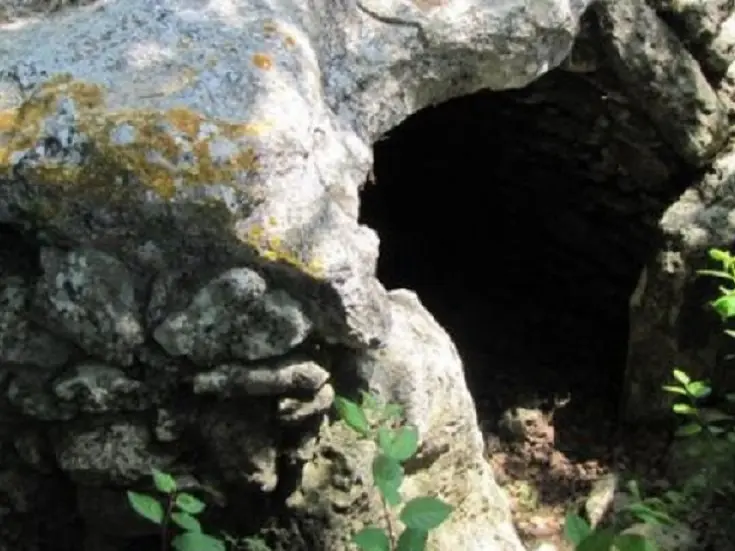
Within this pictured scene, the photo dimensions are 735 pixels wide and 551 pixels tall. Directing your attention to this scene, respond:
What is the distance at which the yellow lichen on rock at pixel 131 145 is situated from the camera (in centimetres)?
191

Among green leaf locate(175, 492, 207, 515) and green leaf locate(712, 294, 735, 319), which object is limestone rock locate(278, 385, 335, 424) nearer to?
green leaf locate(175, 492, 207, 515)

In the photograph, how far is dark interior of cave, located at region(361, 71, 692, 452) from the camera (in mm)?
3688

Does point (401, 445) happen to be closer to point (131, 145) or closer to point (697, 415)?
point (131, 145)

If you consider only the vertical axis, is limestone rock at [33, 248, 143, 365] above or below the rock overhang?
below

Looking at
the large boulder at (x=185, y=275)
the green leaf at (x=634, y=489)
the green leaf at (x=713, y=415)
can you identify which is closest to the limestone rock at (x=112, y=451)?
the large boulder at (x=185, y=275)

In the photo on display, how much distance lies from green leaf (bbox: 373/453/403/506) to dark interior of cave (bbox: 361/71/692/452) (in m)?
2.00

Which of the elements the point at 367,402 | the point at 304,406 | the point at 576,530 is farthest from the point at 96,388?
the point at 576,530

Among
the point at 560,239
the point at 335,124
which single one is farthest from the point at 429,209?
the point at 335,124

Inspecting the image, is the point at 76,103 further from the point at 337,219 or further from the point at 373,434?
the point at 373,434

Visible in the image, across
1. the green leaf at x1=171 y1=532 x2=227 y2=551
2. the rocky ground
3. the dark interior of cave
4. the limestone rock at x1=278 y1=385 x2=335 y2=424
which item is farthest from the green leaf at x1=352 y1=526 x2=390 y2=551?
the dark interior of cave

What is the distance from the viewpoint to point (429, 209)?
4.39 metres

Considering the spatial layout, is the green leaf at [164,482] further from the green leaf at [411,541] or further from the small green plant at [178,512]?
the green leaf at [411,541]

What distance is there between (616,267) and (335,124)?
1.93 metres

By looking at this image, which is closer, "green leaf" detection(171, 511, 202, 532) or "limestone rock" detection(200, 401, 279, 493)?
"green leaf" detection(171, 511, 202, 532)
